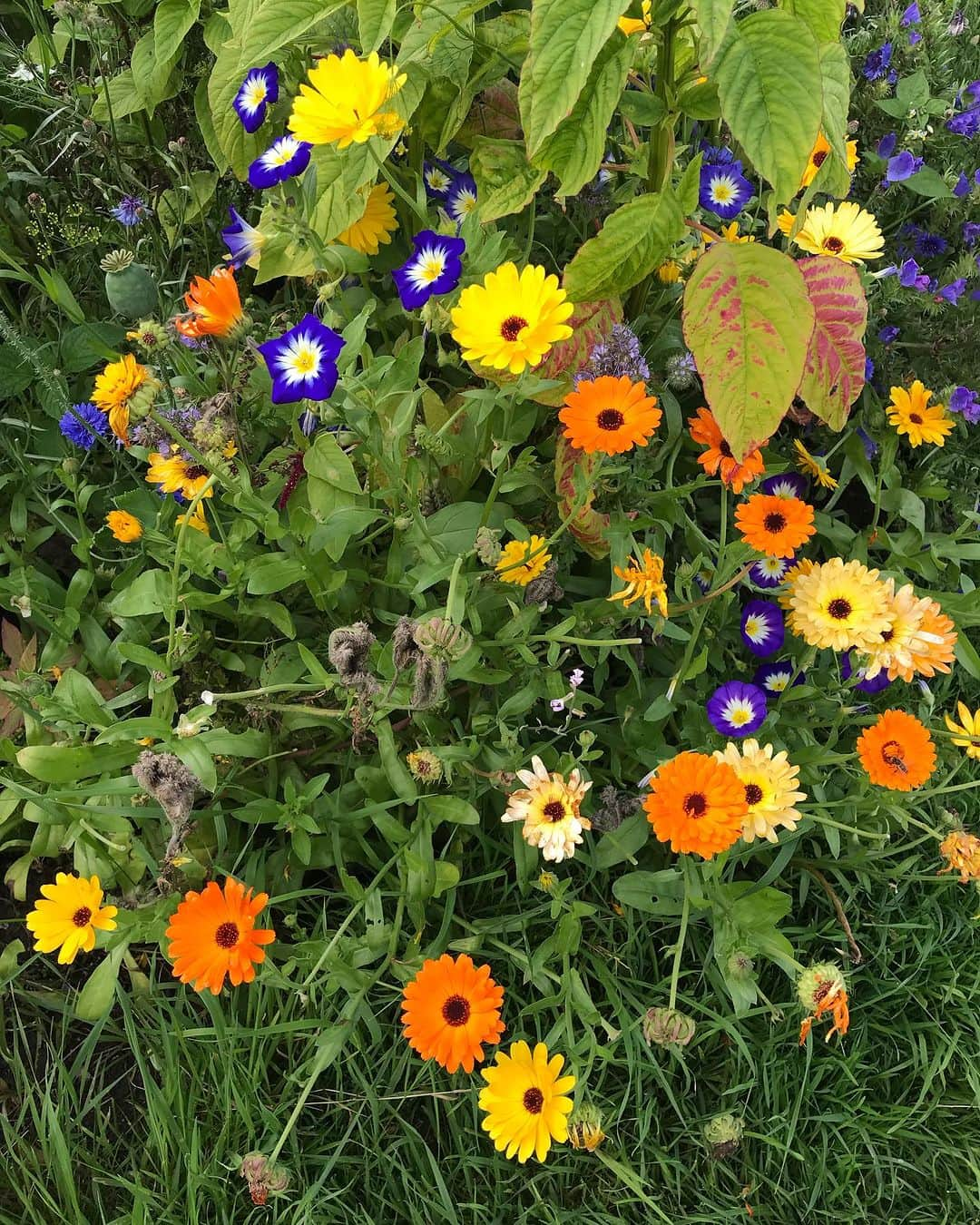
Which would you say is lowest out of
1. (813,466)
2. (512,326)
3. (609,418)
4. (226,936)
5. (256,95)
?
(226,936)

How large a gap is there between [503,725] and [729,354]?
55 centimetres

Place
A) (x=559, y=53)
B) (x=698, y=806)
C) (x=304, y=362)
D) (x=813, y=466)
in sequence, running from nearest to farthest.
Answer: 1. (x=559, y=53)
2. (x=698, y=806)
3. (x=304, y=362)
4. (x=813, y=466)

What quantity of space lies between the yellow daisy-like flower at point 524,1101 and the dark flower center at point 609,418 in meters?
0.76

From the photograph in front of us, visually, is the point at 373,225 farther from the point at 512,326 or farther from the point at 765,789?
the point at 765,789

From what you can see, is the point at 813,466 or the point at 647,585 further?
the point at 813,466

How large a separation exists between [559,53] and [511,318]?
0.95ft

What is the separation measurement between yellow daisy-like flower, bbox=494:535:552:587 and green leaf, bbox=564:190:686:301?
1.16 ft

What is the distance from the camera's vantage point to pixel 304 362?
1.30m

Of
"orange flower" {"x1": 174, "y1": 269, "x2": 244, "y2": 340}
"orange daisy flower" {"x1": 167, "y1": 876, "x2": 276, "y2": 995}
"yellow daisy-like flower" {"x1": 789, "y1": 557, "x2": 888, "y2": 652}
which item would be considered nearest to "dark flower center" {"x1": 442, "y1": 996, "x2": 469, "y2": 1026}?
"orange daisy flower" {"x1": 167, "y1": 876, "x2": 276, "y2": 995}

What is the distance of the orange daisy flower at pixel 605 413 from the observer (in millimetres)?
1263

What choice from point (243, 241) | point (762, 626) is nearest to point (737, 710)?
point (762, 626)

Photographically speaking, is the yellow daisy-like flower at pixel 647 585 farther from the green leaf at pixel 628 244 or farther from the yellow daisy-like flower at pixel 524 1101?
the yellow daisy-like flower at pixel 524 1101

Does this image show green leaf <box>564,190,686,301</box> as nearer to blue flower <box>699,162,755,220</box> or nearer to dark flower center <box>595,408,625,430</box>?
dark flower center <box>595,408,625,430</box>

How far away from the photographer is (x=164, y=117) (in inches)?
83.4
